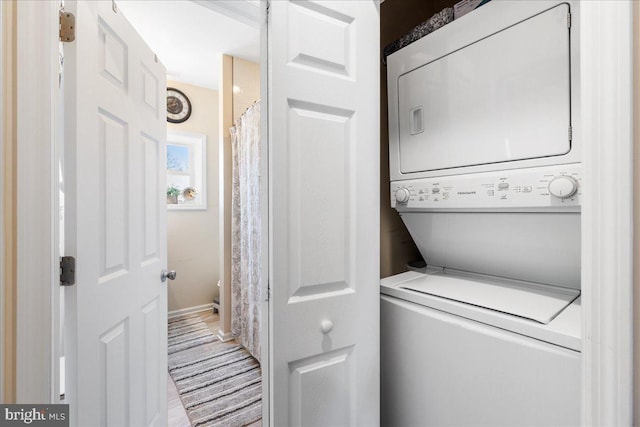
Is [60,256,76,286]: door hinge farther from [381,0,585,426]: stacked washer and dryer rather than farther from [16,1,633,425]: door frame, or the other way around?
[381,0,585,426]: stacked washer and dryer

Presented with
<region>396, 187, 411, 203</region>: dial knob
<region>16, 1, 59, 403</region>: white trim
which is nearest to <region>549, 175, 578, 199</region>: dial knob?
<region>396, 187, 411, 203</region>: dial knob

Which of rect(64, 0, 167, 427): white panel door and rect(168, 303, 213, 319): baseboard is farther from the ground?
rect(64, 0, 167, 427): white panel door

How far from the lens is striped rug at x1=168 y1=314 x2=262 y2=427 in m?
1.78

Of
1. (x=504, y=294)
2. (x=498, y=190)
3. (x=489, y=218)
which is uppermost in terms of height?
(x=498, y=190)

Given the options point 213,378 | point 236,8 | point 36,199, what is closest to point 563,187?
point 36,199

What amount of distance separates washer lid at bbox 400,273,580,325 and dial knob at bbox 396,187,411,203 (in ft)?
1.17

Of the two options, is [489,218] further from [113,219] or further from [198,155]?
[198,155]

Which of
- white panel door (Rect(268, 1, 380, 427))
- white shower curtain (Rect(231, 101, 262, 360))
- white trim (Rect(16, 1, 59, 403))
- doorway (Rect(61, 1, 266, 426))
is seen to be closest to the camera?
white trim (Rect(16, 1, 59, 403))

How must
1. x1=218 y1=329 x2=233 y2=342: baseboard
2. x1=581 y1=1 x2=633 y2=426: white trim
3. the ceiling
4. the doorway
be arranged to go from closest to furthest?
x1=581 y1=1 x2=633 y2=426: white trim → the ceiling → the doorway → x1=218 y1=329 x2=233 y2=342: baseboard

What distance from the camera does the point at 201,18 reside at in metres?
2.24

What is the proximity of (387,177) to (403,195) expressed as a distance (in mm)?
230

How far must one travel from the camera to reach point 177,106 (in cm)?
333

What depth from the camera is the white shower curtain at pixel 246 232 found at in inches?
92.8
